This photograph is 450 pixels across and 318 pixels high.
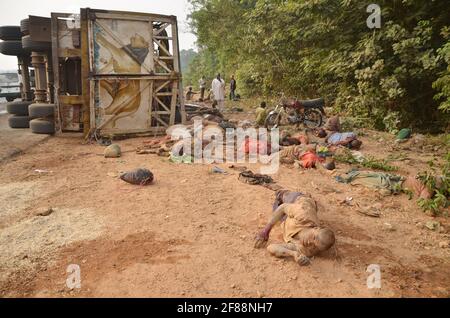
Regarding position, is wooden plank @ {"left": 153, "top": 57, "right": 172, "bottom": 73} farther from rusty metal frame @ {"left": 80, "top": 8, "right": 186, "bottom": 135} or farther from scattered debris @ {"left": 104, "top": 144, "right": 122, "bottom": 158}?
scattered debris @ {"left": 104, "top": 144, "right": 122, "bottom": 158}

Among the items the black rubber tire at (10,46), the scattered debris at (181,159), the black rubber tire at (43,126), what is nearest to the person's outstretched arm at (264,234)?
the scattered debris at (181,159)

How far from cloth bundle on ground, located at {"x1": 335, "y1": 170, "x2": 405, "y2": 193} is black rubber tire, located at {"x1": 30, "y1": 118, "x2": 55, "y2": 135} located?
7.41 metres

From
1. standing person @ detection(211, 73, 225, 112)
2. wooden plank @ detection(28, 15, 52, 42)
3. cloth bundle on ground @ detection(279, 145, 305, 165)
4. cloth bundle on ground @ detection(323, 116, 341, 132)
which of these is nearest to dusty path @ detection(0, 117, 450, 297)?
cloth bundle on ground @ detection(279, 145, 305, 165)

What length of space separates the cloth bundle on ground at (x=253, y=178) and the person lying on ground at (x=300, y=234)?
1.85 metres

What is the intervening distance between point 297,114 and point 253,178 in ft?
18.0

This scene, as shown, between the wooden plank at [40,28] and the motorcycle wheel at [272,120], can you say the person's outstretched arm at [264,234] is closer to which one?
the motorcycle wheel at [272,120]

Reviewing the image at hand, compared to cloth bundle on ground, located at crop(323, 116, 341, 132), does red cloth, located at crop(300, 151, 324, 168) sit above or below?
below

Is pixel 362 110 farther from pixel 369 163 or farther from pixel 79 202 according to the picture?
pixel 79 202

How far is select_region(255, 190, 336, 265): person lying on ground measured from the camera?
3.50 meters

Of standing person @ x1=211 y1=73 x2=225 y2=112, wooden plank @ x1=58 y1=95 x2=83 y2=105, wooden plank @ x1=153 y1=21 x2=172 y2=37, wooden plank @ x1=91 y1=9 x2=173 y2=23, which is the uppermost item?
wooden plank @ x1=91 y1=9 x2=173 y2=23

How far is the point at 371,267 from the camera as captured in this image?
3.56 metres

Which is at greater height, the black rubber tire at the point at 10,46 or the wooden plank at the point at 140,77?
the black rubber tire at the point at 10,46

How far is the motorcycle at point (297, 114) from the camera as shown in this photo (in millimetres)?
10898

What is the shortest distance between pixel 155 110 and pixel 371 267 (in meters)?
7.65
